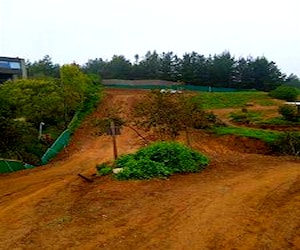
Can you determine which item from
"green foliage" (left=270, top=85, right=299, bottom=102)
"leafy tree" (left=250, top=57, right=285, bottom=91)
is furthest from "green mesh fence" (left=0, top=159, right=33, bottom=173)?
"leafy tree" (left=250, top=57, right=285, bottom=91)

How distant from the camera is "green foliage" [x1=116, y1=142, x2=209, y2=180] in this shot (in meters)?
15.1

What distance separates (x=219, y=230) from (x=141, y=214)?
2090 mm

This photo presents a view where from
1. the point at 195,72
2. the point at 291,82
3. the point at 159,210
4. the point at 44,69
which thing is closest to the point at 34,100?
the point at 159,210

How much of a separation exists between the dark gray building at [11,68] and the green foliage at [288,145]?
4629 cm

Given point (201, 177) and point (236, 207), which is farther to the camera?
point (201, 177)

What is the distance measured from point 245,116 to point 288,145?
15.5 metres

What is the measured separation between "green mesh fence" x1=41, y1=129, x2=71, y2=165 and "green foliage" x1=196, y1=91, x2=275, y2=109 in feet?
68.7

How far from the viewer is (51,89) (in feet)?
94.6

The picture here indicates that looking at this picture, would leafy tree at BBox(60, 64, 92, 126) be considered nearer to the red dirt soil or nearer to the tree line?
the red dirt soil

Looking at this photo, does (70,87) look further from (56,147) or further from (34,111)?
(56,147)

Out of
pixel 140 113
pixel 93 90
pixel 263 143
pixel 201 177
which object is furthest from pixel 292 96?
pixel 201 177

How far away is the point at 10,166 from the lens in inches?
800

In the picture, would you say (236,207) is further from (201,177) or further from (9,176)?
(9,176)

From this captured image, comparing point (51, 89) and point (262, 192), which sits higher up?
point (51, 89)
